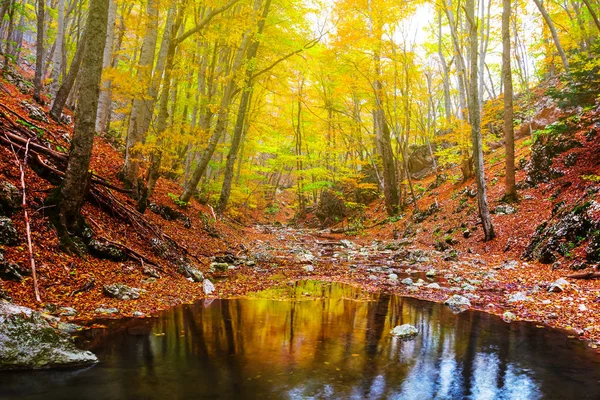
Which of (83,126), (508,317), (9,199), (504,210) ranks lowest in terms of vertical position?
(508,317)

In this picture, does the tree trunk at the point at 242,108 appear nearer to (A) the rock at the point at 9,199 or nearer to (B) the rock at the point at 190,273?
(B) the rock at the point at 190,273

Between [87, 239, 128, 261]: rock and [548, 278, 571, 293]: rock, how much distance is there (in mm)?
7810

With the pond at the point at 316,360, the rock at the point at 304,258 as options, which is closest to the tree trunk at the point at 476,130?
the rock at the point at 304,258

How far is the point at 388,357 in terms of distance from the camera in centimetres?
396

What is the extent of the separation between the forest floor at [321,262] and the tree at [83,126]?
11.1 inches

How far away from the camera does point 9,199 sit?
550cm

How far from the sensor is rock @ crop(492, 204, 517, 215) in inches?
485

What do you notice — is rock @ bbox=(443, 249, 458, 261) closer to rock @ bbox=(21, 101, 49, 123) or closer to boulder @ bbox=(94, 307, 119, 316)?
boulder @ bbox=(94, 307, 119, 316)

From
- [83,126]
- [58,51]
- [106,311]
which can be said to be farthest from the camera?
[58,51]

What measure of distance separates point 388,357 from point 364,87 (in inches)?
656

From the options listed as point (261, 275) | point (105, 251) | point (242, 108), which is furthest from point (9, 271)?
point (242, 108)

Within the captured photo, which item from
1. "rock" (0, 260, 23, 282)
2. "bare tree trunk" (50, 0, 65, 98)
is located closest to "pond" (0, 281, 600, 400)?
"rock" (0, 260, 23, 282)

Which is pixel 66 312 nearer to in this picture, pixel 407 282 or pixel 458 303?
pixel 458 303

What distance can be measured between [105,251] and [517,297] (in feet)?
24.1
